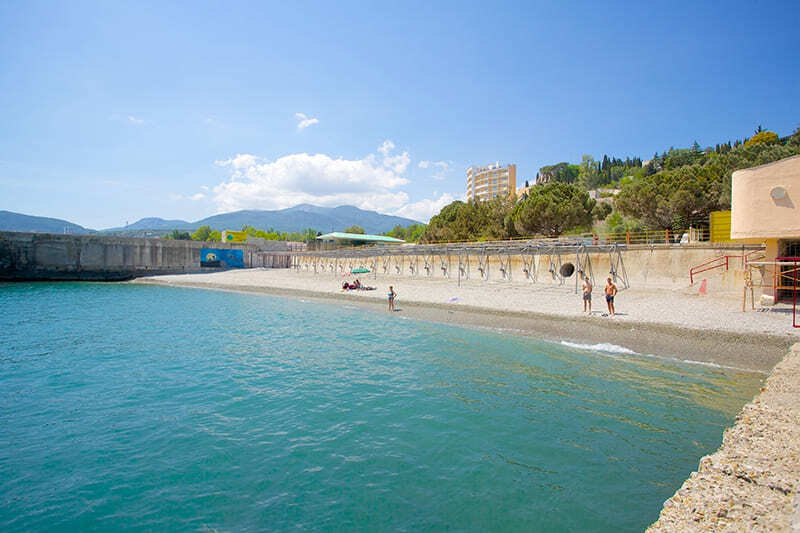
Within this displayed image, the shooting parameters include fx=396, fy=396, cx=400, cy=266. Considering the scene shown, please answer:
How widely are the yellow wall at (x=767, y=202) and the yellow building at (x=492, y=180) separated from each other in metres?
122

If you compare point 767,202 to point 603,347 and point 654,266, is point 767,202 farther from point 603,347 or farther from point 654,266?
point 603,347

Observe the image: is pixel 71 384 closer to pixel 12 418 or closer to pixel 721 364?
pixel 12 418

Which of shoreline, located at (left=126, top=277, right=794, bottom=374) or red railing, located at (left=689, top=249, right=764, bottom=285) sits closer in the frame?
shoreline, located at (left=126, top=277, right=794, bottom=374)

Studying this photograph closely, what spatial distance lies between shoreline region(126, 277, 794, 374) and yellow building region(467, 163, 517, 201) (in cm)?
12114

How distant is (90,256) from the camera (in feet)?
184

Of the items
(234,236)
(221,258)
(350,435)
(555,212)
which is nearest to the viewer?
(350,435)

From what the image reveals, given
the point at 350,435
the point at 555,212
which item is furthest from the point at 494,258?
the point at 350,435

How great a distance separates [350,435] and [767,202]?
21.6 metres

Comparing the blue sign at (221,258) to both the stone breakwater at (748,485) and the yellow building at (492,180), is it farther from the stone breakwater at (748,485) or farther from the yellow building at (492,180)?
the yellow building at (492,180)

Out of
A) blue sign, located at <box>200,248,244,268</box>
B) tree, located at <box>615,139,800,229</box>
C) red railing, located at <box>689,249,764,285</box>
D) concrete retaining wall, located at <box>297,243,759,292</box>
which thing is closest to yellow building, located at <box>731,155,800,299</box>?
red railing, located at <box>689,249,764,285</box>

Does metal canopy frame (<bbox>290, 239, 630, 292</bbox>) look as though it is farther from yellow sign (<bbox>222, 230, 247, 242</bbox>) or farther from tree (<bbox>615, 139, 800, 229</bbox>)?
yellow sign (<bbox>222, 230, 247, 242</bbox>)

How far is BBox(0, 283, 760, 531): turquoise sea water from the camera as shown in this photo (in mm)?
6402

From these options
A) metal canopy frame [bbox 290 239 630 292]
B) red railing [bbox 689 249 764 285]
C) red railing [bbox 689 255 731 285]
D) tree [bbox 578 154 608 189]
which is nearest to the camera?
red railing [bbox 689 249 764 285]

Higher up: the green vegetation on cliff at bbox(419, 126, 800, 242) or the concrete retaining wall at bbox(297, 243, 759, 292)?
the green vegetation on cliff at bbox(419, 126, 800, 242)
